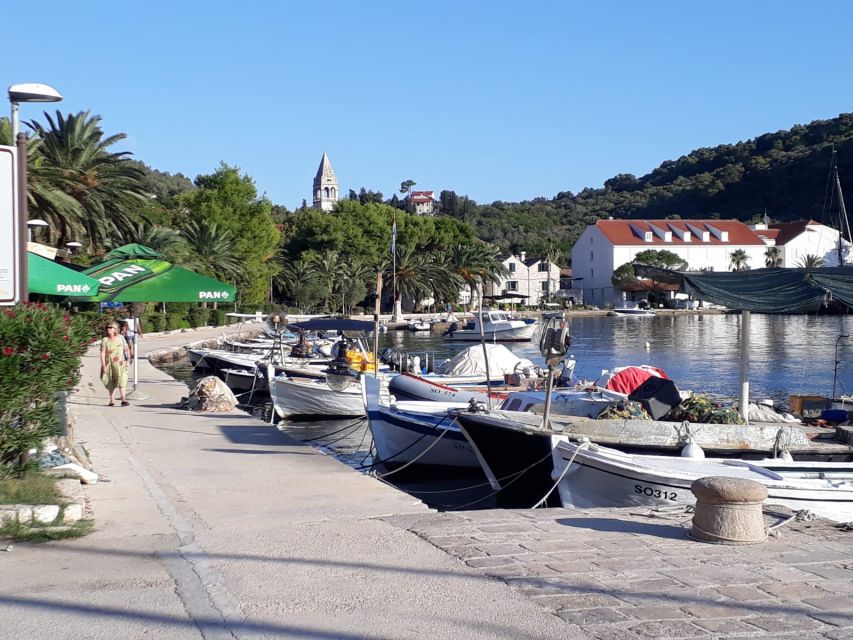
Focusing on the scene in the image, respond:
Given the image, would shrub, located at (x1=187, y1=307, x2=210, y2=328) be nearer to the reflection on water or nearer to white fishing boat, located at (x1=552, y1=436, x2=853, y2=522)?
the reflection on water

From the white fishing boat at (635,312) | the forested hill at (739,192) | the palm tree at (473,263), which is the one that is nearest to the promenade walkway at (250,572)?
the palm tree at (473,263)

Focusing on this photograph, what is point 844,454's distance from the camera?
13484mm

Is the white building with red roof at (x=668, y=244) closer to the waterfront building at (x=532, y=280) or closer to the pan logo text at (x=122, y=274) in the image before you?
the waterfront building at (x=532, y=280)

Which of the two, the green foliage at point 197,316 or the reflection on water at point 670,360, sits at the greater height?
the green foliage at point 197,316

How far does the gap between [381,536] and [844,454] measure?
337 inches

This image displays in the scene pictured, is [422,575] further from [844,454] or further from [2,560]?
[844,454]

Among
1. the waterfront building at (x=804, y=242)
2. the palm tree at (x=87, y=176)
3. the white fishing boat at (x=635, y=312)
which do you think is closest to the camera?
the palm tree at (x=87, y=176)

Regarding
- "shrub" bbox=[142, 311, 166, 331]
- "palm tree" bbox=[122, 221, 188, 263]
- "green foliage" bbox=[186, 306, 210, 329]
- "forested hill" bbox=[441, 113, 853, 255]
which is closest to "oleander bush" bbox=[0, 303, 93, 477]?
"palm tree" bbox=[122, 221, 188, 263]

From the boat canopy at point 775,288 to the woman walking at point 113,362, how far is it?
10.9m

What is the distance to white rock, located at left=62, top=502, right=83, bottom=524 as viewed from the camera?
8.20m

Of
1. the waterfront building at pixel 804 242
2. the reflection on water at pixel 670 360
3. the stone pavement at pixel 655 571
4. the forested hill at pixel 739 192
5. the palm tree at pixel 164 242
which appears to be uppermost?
the forested hill at pixel 739 192

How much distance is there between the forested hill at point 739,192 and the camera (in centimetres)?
15025

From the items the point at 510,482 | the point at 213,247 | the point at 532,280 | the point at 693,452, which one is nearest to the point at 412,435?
the point at 510,482

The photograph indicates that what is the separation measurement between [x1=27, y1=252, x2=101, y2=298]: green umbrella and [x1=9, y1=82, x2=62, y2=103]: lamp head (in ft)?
8.95
